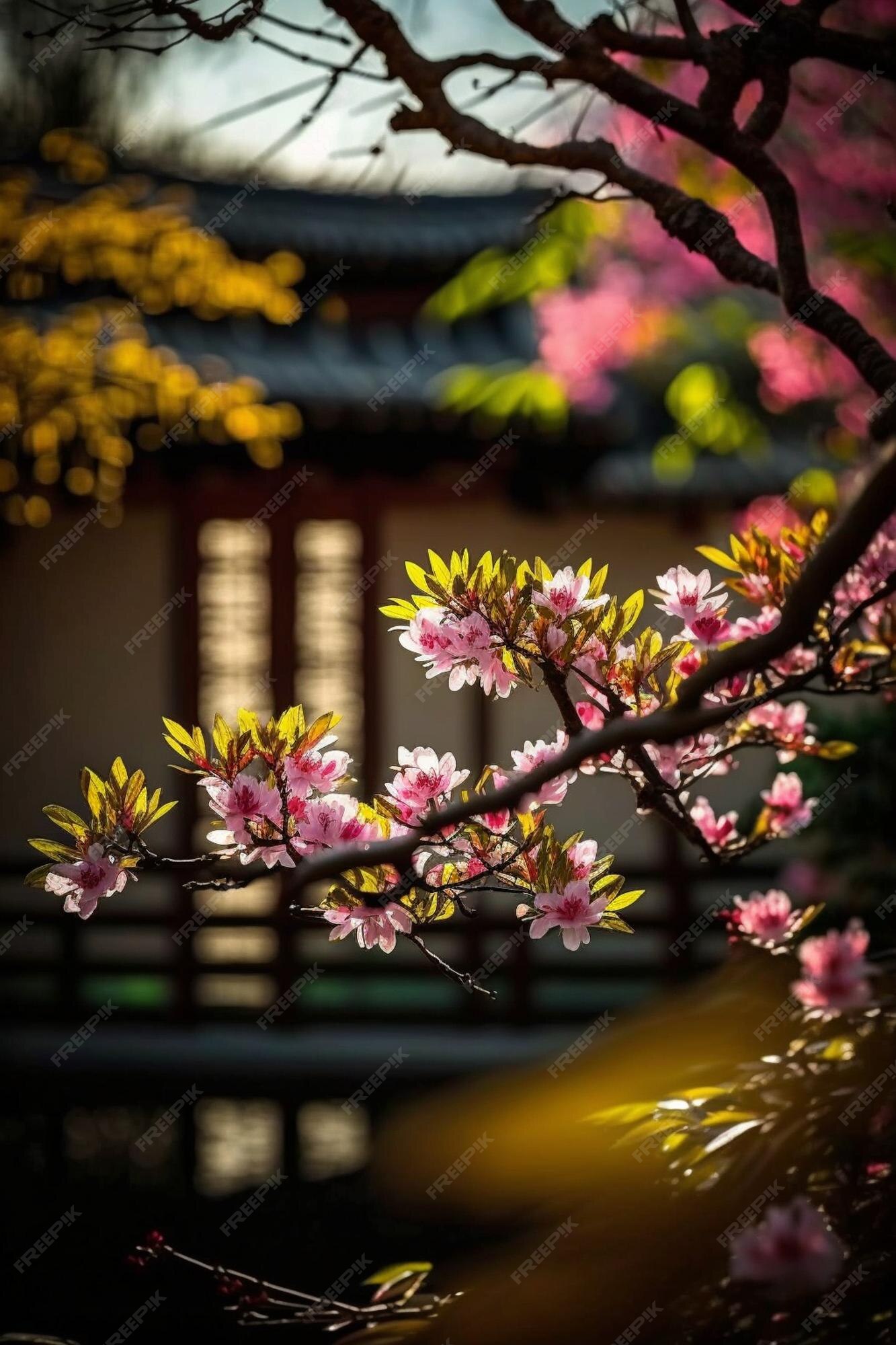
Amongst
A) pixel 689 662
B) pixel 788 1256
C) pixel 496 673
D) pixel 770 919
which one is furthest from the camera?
pixel 770 919

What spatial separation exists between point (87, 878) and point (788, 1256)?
1.15 metres

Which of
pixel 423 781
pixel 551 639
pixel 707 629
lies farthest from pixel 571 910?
pixel 707 629

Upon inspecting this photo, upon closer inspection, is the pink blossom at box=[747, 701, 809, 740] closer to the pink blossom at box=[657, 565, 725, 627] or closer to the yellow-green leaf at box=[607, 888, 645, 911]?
the pink blossom at box=[657, 565, 725, 627]

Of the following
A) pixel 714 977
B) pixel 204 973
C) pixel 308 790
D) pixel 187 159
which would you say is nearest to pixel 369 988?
pixel 204 973

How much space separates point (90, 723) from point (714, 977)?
5.89m

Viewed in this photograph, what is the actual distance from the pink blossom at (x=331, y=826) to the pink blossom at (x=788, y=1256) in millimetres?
805

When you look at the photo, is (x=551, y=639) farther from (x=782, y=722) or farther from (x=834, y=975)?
(x=834, y=975)

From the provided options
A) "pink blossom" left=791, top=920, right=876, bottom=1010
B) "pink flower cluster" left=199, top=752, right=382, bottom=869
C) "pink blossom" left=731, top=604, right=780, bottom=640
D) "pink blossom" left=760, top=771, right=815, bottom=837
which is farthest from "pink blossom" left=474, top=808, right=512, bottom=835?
"pink blossom" left=760, top=771, right=815, bottom=837

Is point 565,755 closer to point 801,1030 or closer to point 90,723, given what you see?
point 801,1030

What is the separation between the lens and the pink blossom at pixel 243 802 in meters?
1.81

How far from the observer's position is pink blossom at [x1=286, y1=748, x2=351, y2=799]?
1838mm

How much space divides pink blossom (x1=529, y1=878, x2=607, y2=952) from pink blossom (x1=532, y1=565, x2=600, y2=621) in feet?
1.28

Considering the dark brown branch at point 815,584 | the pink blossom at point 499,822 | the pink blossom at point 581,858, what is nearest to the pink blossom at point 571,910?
the pink blossom at point 581,858

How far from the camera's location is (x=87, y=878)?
1832 millimetres
